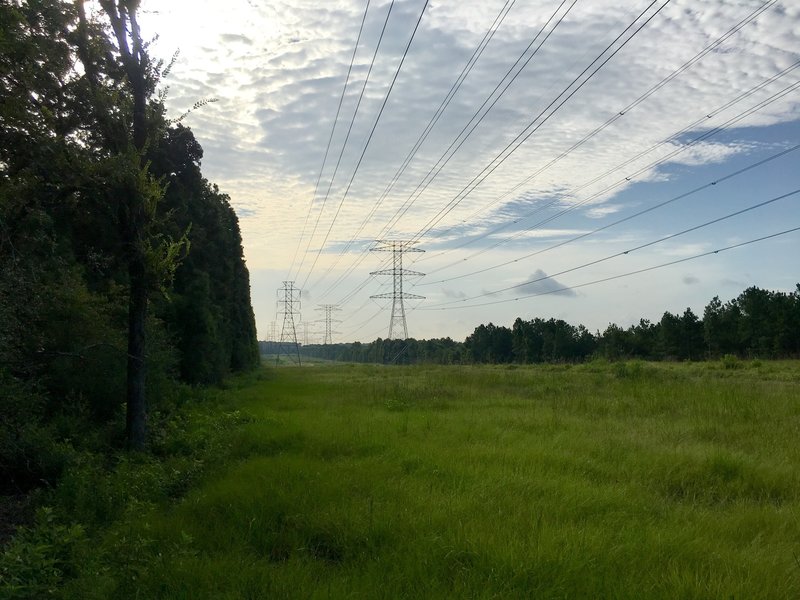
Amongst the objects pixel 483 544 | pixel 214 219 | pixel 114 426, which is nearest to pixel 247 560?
pixel 483 544

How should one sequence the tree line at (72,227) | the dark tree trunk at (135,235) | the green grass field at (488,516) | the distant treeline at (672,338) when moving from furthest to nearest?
1. the distant treeline at (672,338)
2. the dark tree trunk at (135,235)
3. the tree line at (72,227)
4. the green grass field at (488,516)

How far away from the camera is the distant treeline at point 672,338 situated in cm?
6519

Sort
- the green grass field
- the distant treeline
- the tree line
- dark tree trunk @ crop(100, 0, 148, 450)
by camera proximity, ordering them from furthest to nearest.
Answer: the distant treeline < dark tree trunk @ crop(100, 0, 148, 450) < the tree line < the green grass field

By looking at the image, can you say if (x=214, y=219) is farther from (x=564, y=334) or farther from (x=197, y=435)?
(x=564, y=334)

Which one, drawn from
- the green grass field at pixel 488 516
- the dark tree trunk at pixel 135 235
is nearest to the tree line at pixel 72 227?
the dark tree trunk at pixel 135 235

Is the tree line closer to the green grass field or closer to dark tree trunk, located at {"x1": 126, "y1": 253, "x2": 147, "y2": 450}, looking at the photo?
dark tree trunk, located at {"x1": 126, "y1": 253, "x2": 147, "y2": 450}

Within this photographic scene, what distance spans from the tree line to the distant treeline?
131ft

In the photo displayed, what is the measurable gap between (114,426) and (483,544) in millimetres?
9538

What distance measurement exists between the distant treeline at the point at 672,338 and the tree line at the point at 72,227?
3987cm

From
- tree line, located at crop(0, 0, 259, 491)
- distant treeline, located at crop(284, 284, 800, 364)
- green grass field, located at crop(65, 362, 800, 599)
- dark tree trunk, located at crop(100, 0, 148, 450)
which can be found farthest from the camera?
distant treeline, located at crop(284, 284, 800, 364)

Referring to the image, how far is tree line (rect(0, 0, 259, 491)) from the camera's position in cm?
803

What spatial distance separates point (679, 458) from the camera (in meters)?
8.66

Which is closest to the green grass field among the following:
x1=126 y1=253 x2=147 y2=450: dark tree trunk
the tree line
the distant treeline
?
x1=126 y1=253 x2=147 y2=450: dark tree trunk

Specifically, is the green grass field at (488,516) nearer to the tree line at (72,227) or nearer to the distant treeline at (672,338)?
the tree line at (72,227)
